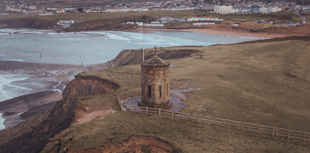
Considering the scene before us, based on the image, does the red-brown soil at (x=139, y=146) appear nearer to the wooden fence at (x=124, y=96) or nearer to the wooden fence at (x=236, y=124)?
the wooden fence at (x=236, y=124)

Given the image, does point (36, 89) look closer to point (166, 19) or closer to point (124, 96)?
point (124, 96)

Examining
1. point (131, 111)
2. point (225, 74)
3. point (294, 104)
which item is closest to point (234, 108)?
point (294, 104)

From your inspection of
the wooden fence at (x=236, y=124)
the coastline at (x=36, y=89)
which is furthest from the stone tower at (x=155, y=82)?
the coastline at (x=36, y=89)

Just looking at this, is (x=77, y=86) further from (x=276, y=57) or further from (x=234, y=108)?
(x=276, y=57)

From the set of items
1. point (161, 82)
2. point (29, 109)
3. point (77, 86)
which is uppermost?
point (161, 82)

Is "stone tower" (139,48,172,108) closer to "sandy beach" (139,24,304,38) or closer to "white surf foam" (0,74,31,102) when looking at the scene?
"white surf foam" (0,74,31,102)

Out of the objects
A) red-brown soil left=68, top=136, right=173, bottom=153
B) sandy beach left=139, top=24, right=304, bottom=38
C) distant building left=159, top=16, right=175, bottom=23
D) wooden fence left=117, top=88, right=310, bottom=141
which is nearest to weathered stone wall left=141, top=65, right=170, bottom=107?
wooden fence left=117, top=88, right=310, bottom=141
